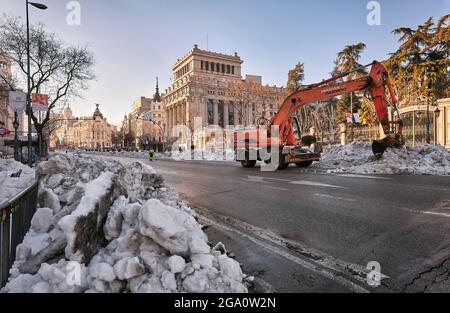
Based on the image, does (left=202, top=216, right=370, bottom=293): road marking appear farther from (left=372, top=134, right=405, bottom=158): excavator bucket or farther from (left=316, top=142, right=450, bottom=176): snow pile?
(left=372, top=134, right=405, bottom=158): excavator bucket

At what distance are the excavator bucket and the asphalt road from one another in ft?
20.2

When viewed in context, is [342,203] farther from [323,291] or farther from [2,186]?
[2,186]

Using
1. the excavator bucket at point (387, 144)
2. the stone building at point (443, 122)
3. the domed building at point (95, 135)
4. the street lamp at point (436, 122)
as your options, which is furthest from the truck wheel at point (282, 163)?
the domed building at point (95, 135)

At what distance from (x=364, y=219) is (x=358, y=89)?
11.3m

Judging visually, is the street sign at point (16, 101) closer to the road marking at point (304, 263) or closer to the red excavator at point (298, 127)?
the red excavator at point (298, 127)

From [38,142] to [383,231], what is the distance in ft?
113

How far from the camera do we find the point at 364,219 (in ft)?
17.1

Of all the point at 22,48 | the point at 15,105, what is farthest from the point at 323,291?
the point at 22,48

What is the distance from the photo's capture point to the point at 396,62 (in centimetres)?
3372

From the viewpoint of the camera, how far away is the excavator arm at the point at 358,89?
45.7ft

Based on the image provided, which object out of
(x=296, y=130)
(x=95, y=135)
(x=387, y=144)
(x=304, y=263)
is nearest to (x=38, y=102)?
(x=296, y=130)

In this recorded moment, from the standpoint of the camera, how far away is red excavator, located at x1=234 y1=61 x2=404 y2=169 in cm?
1405

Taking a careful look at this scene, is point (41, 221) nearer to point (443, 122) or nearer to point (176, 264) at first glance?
point (176, 264)

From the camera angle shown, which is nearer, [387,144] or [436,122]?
[387,144]
